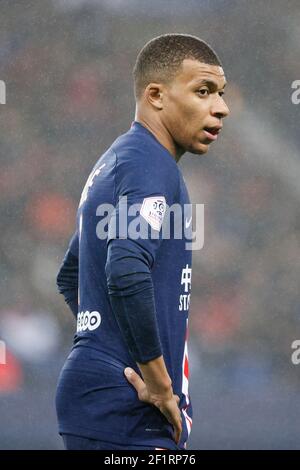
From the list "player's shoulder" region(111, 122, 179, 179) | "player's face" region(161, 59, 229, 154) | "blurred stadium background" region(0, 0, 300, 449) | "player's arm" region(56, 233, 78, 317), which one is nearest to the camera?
"player's shoulder" region(111, 122, 179, 179)

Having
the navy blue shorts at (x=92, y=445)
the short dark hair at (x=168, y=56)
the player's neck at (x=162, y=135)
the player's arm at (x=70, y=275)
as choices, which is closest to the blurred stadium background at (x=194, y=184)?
the player's arm at (x=70, y=275)

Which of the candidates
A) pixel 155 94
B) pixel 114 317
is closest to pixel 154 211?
pixel 114 317

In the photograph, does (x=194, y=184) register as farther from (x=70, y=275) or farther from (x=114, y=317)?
(x=114, y=317)

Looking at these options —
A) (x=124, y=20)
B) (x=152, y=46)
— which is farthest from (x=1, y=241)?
(x=152, y=46)

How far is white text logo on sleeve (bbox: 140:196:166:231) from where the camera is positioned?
104 inches

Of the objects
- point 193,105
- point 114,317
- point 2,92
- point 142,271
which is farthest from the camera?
point 2,92

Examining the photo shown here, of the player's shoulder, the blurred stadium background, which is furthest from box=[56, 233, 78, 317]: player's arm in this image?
the blurred stadium background

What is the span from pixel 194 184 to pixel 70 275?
3519mm

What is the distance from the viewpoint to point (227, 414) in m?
5.91

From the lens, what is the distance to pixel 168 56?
114 inches

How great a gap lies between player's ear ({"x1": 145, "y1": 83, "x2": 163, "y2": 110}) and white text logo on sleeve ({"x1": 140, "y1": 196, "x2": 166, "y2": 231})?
35 centimetres

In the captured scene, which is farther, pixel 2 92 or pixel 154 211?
pixel 2 92

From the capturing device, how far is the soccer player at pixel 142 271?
2.63m

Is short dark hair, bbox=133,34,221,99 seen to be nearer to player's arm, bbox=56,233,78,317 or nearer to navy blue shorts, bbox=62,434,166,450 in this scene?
player's arm, bbox=56,233,78,317
